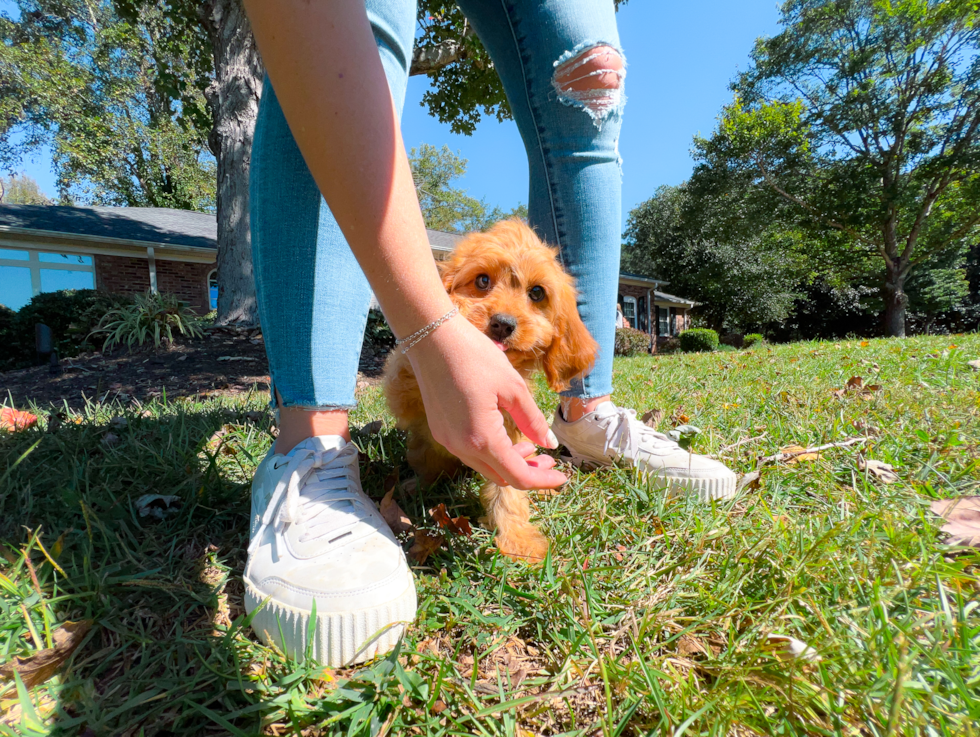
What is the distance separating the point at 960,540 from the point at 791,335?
34.0m

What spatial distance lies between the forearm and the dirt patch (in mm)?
4240

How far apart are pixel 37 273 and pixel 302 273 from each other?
22321 millimetres

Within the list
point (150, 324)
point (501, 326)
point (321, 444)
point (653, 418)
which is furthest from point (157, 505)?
point (150, 324)

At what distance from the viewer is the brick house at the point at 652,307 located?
93.8 feet

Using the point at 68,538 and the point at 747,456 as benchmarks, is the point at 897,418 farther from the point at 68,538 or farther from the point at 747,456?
the point at 68,538

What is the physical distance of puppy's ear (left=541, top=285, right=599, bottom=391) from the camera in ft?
6.73

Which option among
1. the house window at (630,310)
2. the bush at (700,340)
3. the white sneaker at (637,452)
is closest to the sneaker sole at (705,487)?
the white sneaker at (637,452)

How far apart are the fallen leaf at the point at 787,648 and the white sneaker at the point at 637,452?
0.76 m

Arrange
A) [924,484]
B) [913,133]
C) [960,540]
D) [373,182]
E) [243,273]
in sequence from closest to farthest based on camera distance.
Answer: [373,182] → [960,540] → [924,484] → [243,273] → [913,133]

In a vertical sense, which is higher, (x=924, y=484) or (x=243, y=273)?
(x=243, y=273)

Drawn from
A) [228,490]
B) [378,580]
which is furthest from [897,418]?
[228,490]

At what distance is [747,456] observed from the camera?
2.18 m

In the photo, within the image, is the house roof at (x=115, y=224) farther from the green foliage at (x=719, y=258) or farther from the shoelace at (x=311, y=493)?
the green foliage at (x=719, y=258)

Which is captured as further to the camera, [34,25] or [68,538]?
[34,25]
